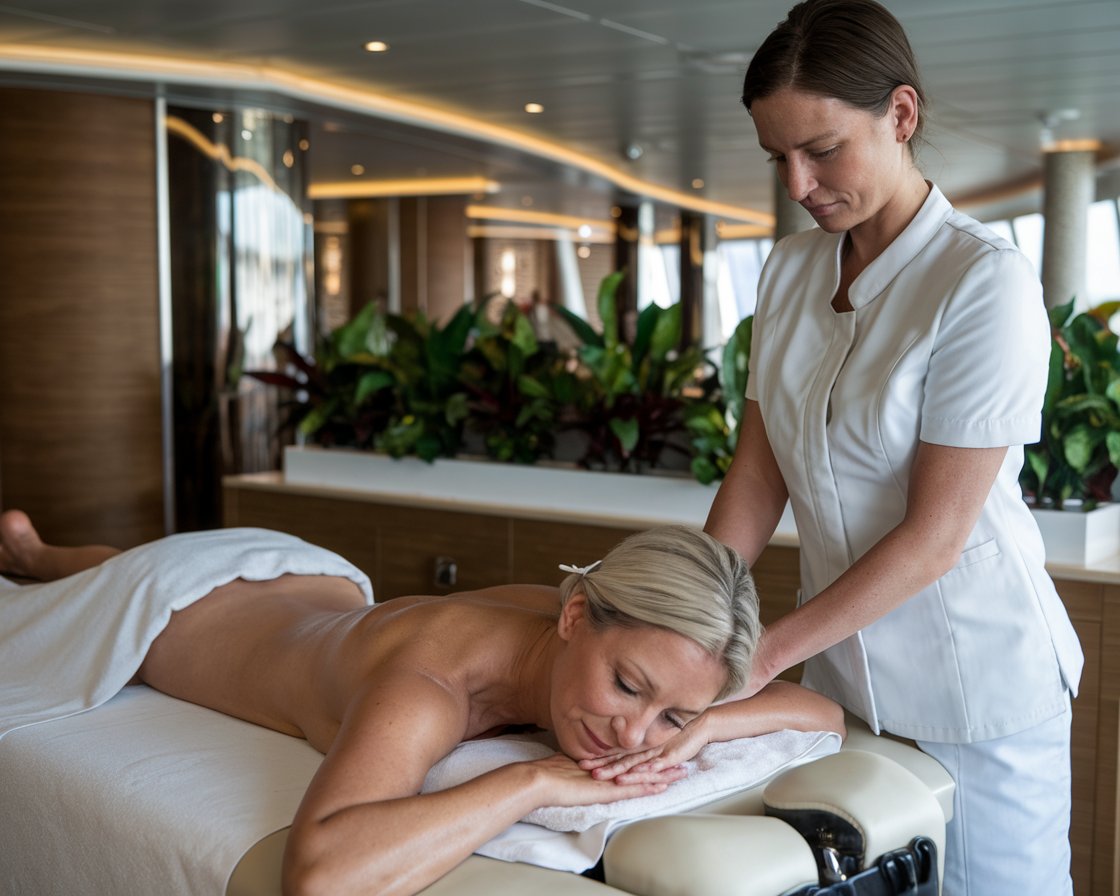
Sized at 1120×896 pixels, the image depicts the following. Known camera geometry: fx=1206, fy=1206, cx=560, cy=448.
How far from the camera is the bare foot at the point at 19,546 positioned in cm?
272

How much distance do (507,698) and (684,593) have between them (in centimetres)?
34

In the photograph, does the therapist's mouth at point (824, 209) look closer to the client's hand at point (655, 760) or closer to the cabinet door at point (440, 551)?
the client's hand at point (655, 760)

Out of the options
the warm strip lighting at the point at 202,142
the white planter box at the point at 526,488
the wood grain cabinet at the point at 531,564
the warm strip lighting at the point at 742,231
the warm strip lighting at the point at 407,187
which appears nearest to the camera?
the wood grain cabinet at the point at 531,564

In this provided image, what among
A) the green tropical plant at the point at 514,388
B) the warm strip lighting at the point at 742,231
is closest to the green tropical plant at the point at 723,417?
the green tropical plant at the point at 514,388

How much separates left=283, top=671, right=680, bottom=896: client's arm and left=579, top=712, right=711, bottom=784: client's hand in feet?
0.03

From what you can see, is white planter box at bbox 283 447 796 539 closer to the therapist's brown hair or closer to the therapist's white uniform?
the therapist's white uniform

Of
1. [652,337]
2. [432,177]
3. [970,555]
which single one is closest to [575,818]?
[970,555]

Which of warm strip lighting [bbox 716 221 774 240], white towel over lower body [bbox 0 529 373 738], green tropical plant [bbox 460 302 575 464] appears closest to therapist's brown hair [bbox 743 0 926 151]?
white towel over lower body [bbox 0 529 373 738]

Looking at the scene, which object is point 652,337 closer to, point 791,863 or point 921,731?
point 921,731

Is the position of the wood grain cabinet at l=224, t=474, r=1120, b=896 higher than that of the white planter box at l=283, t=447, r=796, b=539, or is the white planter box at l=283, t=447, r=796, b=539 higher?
the white planter box at l=283, t=447, r=796, b=539

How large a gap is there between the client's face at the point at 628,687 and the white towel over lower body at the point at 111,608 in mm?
806

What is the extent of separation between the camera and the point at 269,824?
1.27 m

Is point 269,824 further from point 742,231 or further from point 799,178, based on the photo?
point 742,231

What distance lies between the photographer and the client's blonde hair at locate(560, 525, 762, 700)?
1.23m
